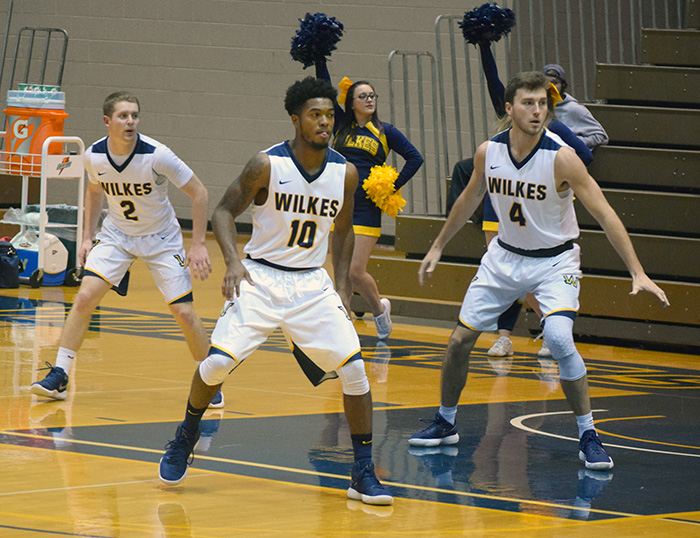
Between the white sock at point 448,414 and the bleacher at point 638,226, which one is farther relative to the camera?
the bleacher at point 638,226

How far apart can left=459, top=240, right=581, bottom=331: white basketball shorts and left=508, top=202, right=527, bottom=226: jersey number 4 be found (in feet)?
0.58

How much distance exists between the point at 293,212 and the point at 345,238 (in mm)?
312

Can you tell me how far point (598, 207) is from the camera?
6.34 meters

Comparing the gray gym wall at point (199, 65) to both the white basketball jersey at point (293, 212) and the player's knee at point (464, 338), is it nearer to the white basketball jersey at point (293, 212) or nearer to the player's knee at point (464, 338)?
the player's knee at point (464, 338)

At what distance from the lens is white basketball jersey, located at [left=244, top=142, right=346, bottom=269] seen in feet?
18.6

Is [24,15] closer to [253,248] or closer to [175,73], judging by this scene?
[175,73]

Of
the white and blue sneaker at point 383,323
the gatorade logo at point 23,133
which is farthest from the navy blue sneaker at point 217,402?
the gatorade logo at point 23,133

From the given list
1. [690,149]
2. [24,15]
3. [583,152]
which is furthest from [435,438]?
[24,15]

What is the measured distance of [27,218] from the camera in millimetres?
13711

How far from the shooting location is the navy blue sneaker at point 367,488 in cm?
534

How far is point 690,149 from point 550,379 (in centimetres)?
365

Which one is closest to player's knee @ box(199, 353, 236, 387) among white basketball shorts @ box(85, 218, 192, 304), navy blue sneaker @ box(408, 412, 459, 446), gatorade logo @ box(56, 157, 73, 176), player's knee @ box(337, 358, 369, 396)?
player's knee @ box(337, 358, 369, 396)

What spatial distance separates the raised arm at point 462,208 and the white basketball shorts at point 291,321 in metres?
1.22

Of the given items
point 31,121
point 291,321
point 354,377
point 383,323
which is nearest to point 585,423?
point 354,377
